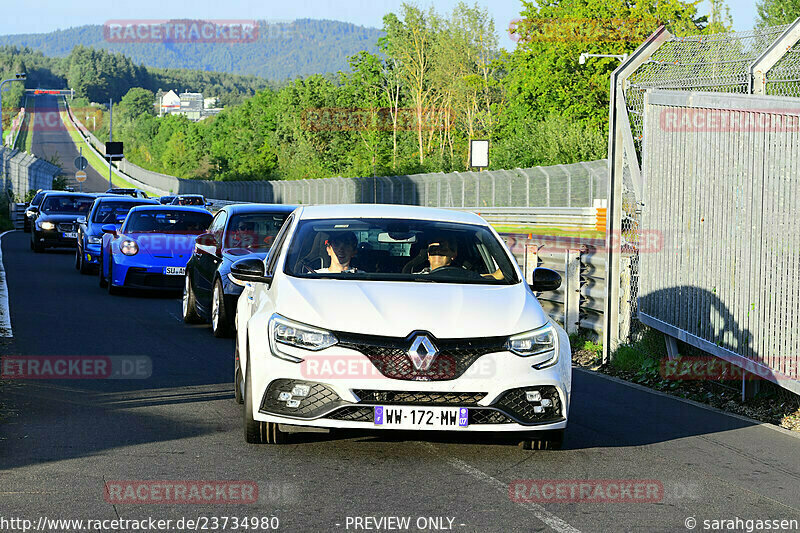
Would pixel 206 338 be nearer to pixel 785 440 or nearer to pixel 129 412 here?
pixel 129 412

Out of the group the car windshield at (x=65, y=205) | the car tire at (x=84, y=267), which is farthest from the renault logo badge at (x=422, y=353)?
the car windshield at (x=65, y=205)

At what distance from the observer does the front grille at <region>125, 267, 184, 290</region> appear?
61.5ft

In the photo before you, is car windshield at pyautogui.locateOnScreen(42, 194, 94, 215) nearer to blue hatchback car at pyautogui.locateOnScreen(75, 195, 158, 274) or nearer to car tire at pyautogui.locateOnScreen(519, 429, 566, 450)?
blue hatchback car at pyautogui.locateOnScreen(75, 195, 158, 274)

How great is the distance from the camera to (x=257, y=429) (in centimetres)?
739

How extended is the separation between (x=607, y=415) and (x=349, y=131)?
10419 cm

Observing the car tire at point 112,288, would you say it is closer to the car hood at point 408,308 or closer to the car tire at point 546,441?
the car hood at point 408,308

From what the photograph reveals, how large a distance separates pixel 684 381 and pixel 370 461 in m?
4.87

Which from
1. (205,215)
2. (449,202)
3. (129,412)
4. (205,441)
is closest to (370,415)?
(205,441)

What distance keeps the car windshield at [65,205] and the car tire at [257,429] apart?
2598 centimetres

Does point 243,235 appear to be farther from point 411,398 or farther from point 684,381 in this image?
point 411,398

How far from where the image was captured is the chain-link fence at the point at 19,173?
2206 inches

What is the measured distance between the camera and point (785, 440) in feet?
27.5

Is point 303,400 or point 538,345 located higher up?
point 538,345

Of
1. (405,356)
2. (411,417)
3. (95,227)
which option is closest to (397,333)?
(405,356)
